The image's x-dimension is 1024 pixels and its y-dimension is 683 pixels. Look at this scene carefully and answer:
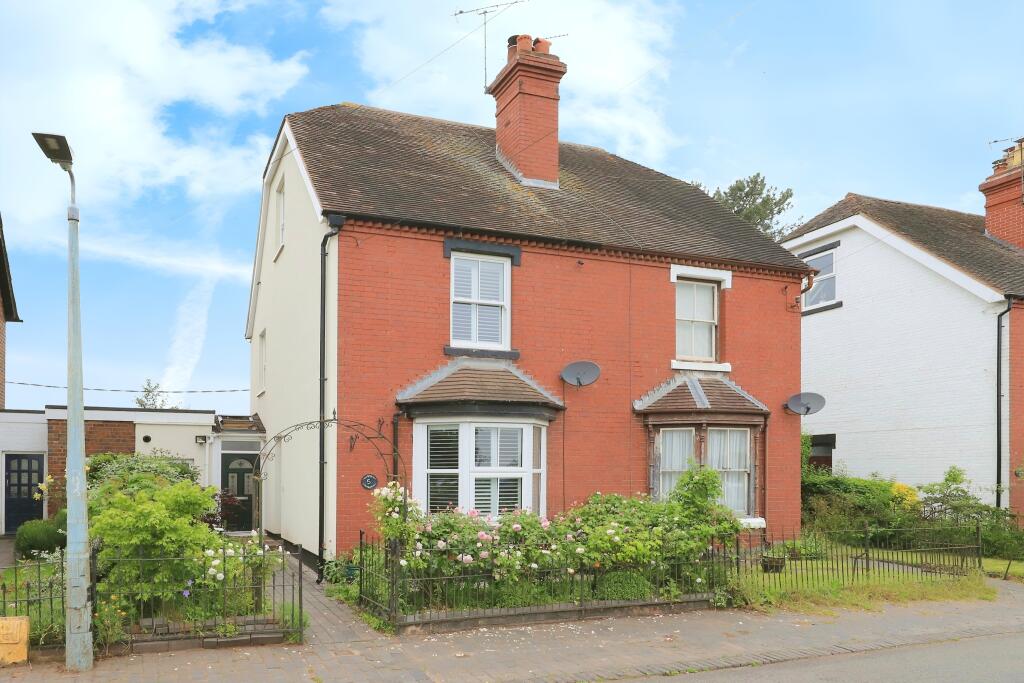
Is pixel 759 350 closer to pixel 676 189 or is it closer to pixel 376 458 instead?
pixel 676 189

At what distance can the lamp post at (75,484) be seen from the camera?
8625 mm

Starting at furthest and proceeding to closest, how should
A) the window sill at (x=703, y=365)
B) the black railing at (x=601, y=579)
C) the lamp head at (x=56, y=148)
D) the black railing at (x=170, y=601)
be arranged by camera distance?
the window sill at (x=703, y=365) → the black railing at (x=601, y=579) → the black railing at (x=170, y=601) → the lamp head at (x=56, y=148)

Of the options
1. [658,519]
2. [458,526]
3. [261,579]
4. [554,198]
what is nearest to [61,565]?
[261,579]

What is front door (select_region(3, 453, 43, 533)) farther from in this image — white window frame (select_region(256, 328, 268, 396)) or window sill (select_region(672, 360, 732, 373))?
window sill (select_region(672, 360, 732, 373))

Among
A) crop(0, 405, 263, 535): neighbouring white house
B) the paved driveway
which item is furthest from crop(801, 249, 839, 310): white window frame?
crop(0, 405, 263, 535): neighbouring white house

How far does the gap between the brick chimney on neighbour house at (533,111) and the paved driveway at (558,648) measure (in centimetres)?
956

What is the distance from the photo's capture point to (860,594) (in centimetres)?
1315

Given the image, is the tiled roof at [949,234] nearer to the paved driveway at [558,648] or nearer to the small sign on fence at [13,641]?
the paved driveway at [558,648]

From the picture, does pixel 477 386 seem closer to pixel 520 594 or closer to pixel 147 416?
pixel 520 594

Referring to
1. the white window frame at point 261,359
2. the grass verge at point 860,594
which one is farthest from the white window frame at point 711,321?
the white window frame at point 261,359

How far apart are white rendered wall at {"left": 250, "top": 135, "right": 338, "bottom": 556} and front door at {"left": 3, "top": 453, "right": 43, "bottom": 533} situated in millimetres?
5198

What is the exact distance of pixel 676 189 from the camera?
21.0 meters

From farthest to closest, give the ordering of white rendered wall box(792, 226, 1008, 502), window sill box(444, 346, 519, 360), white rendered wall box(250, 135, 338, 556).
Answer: white rendered wall box(792, 226, 1008, 502) → window sill box(444, 346, 519, 360) → white rendered wall box(250, 135, 338, 556)

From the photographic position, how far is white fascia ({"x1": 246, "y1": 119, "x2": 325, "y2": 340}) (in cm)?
1531
